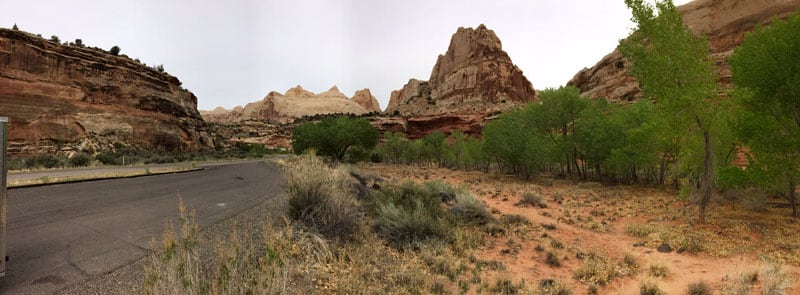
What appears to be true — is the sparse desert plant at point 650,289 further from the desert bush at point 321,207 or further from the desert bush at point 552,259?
the desert bush at point 321,207

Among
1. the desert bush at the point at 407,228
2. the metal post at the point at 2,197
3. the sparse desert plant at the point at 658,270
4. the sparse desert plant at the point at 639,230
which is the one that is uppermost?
the metal post at the point at 2,197

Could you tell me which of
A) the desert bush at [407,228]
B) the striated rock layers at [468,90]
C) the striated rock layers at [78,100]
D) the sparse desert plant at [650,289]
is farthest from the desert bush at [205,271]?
the striated rock layers at [468,90]

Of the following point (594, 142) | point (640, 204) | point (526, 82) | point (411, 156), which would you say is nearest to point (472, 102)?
point (526, 82)

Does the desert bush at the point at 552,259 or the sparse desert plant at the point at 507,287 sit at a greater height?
the sparse desert plant at the point at 507,287

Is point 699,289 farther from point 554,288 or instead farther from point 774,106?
point 774,106

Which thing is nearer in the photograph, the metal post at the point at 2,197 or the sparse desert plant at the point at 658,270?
the metal post at the point at 2,197

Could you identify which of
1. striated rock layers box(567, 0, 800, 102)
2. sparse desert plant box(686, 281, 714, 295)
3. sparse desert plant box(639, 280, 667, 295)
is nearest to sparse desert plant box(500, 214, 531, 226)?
sparse desert plant box(639, 280, 667, 295)

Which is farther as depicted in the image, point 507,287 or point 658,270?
point 658,270

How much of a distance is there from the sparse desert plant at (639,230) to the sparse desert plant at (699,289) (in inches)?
184

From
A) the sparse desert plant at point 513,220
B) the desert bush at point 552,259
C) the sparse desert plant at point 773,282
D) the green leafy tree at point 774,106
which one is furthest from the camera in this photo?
the sparse desert plant at point 513,220

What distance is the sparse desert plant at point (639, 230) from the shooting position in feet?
30.8

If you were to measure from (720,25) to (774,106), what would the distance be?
201 ft

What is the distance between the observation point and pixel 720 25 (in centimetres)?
4956

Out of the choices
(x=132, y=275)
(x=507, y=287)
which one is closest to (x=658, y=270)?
(x=507, y=287)
